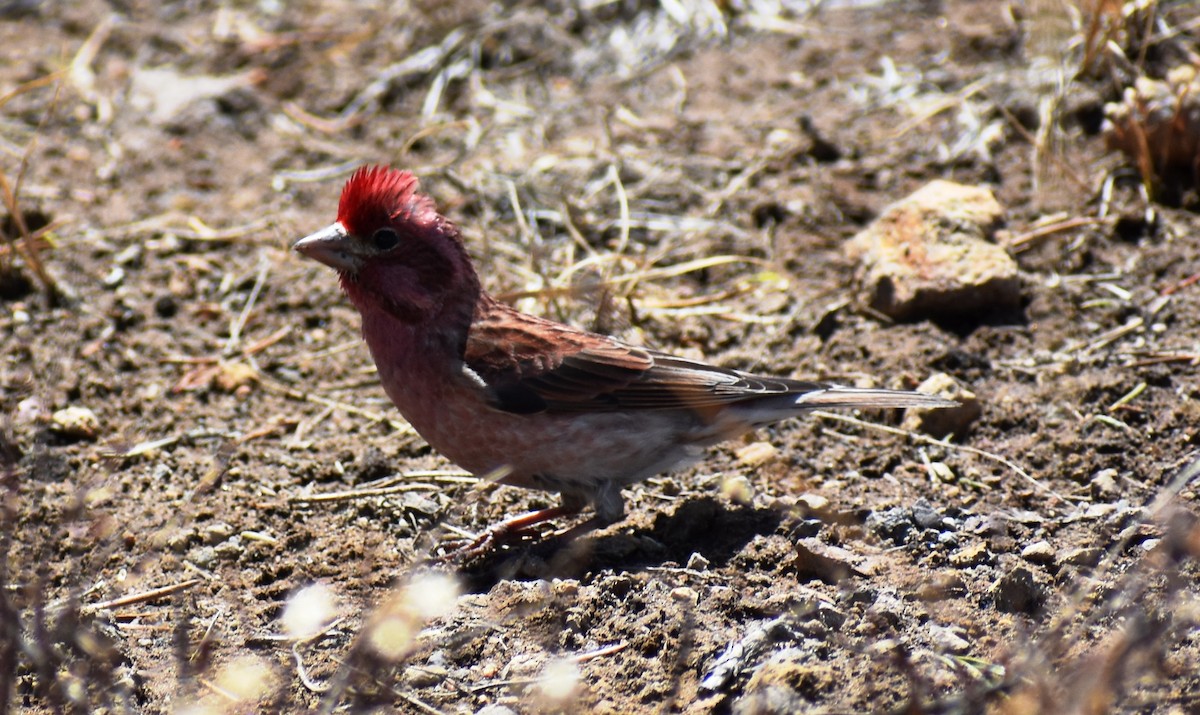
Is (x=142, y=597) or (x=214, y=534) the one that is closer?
(x=142, y=597)

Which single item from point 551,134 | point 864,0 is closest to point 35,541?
point 551,134

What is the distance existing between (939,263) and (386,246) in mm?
2545

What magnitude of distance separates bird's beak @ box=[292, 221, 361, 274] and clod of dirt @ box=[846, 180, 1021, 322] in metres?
2.46

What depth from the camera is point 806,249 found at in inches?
269

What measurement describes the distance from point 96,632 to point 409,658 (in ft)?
3.41

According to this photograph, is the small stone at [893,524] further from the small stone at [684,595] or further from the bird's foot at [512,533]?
the bird's foot at [512,533]

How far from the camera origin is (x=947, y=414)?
17.8ft

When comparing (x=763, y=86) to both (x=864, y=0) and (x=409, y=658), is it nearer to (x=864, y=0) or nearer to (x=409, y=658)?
(x=864, y=0)

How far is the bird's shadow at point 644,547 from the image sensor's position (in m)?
4.68

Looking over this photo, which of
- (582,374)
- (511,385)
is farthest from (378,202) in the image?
(582,374)

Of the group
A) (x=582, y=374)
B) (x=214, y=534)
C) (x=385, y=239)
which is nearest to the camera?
(x=214, y=534)

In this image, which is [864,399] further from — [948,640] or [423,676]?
[423,676]

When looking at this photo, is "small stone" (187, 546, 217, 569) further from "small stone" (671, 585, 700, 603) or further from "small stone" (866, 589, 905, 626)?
"small stone" (866, 589, 905, 626)

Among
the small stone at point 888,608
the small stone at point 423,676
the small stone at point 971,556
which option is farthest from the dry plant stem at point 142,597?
the small stone at point 971,556
